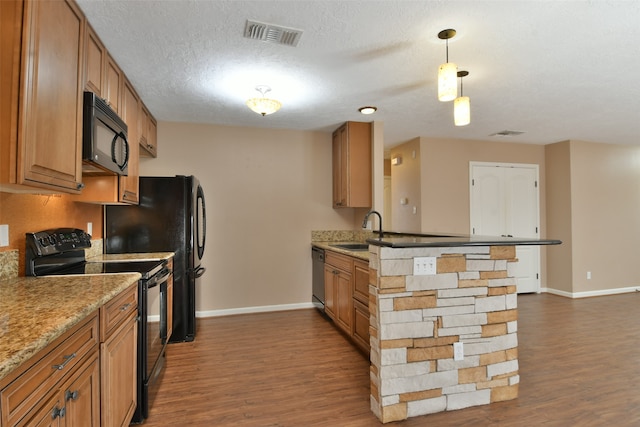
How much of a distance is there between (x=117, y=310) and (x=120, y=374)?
0.33 m

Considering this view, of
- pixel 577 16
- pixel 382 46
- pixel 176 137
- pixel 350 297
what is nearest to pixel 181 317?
pixel 350 297

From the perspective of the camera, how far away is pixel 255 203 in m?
4.25

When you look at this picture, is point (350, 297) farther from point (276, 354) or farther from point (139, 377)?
point (139, 377)

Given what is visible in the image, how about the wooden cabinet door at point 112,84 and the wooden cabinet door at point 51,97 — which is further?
the wooden cabinet door at point 112,84

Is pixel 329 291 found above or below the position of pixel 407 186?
below

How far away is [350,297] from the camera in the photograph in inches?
120

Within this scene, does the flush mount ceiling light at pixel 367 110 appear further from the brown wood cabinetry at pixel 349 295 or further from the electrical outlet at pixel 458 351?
the electrical outlet at pixel 458 351

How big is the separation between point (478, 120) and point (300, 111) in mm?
2241

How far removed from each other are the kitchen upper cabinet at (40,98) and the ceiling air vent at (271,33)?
96 cm

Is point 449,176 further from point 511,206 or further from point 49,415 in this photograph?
point 49,415

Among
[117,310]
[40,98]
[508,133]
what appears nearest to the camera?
[40,98]

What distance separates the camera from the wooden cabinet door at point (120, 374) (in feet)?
4.70

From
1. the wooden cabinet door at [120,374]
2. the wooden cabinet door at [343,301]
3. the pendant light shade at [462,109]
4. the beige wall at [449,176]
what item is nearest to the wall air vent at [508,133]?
the beige wall at [449,176]

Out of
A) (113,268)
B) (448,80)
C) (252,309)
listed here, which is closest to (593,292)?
(448,80)
